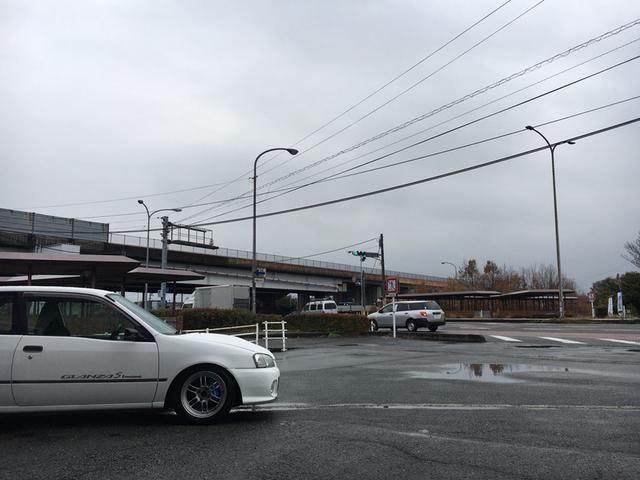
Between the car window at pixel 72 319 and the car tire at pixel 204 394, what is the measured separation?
0.90 meters

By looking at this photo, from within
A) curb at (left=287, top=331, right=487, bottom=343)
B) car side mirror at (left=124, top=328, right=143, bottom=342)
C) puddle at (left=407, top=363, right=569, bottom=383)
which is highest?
car side mirror at (left=124, top=328, right=143, bottom=342)

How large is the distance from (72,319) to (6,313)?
0.68 metres

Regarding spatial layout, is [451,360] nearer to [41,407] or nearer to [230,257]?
[41,407]

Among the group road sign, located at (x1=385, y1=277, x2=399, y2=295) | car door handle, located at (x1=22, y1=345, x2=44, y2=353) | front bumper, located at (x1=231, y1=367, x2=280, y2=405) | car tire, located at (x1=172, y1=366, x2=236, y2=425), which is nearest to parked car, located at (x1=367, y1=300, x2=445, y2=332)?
road sign, located at (x1=385, y1=277, x2=399, y2=295)

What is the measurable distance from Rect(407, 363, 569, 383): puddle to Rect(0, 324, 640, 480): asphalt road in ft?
1.43

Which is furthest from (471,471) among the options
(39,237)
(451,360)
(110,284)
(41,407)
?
(39,237)

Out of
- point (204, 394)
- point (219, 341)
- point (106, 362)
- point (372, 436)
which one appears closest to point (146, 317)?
point (106, 362)

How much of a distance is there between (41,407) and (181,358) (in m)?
1.54

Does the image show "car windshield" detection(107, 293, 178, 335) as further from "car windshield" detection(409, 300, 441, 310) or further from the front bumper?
"car windshield" detection(409, 300, 441, 310)

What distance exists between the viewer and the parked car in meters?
27.9

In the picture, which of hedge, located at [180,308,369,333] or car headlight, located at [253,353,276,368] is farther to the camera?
hedge, located at [180,308,369,333]

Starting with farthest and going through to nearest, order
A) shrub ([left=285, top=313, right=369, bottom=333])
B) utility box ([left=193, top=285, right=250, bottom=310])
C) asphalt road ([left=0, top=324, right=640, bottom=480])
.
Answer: utility box ([left=193, top=285, right=250, bottom=310]) < shrub ([left=285, top=313, right=369, bottom=333]) < asphalt road ([left=0, top=324, right=640, bottom=480])

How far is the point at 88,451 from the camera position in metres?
5.16

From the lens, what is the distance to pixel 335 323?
90.0ft
